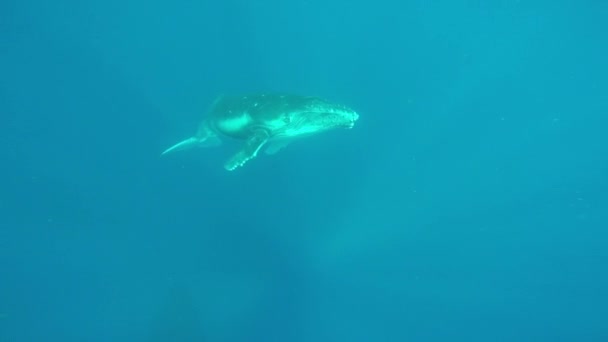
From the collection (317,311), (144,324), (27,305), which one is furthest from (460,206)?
(27,305)

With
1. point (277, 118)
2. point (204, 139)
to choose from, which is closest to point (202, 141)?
point (204, 139)

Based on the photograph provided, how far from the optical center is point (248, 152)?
334 inches

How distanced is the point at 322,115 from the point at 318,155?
304 inches

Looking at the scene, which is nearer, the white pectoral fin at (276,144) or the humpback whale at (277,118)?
the humpback whale at (277,118)

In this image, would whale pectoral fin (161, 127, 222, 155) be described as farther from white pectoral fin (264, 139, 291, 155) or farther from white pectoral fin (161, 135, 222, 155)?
white pectoral fin (264, 139, 291, 155)

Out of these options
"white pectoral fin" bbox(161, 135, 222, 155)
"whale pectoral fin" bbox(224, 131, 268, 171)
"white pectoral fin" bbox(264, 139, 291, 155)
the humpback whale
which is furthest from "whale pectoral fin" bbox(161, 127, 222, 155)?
"whale pectoral fin" bbox(224, 131, 268, 171)

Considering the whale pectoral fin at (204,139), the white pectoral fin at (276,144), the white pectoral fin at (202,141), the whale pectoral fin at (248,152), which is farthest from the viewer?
the white pectoral fin at (202,141)

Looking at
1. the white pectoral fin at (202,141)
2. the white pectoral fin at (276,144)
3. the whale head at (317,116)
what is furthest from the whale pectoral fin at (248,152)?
the white pectoral fin at (202,141)

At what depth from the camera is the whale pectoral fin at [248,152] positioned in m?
8.34

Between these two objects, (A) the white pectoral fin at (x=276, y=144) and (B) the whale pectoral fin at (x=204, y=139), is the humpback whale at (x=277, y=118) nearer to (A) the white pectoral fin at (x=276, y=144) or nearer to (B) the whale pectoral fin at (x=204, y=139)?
(A) the white pectoral fin at (x=276, y=144)

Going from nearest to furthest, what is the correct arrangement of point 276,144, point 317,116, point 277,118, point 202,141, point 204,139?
point 317,116
point 277,118
point 276,144
point 204,139
point 202,141

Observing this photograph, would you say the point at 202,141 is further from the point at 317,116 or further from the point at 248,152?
the point at 317,116

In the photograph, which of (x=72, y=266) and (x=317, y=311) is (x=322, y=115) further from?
(x=72, y=266)

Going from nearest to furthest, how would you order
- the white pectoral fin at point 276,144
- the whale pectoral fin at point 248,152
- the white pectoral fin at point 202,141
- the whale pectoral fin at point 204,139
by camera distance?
the whale pectoral fin at point 248,152, the white pectoral fin at point 276,144, the whale pectoral fin at point 204,139, the white pectoral fin at point 202,141
